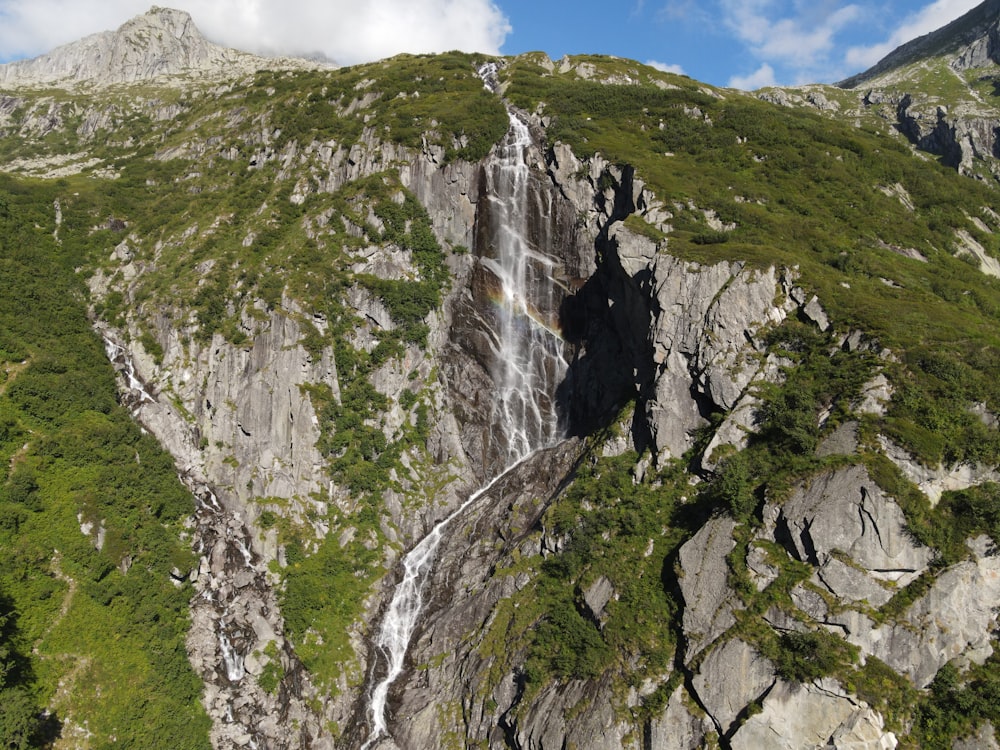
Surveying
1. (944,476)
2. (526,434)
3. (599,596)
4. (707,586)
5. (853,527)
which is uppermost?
(526,434)

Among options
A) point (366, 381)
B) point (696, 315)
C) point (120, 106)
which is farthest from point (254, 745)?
point (120, 106)

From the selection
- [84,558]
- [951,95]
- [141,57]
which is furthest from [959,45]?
[141,57]

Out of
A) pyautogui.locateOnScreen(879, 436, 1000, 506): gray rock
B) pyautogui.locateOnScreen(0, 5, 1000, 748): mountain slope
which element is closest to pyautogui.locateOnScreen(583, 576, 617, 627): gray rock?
pyautogui.locateOnScreen(0, 5, 1000, 748): mountain slope

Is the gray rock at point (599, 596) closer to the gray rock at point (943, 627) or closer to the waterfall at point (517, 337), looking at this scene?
the gray rock at point (943, 627)

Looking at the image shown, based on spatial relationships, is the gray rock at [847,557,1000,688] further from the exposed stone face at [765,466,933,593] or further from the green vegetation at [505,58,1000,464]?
the green vegetation at [505,58,1000,464]

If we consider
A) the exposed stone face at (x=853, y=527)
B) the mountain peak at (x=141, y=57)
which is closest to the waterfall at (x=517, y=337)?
the exposed stone face at (x=853, y=527)

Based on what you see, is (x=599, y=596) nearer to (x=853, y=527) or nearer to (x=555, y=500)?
(x=555, y=500)

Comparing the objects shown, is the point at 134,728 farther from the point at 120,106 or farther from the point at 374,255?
the point at 120,106
